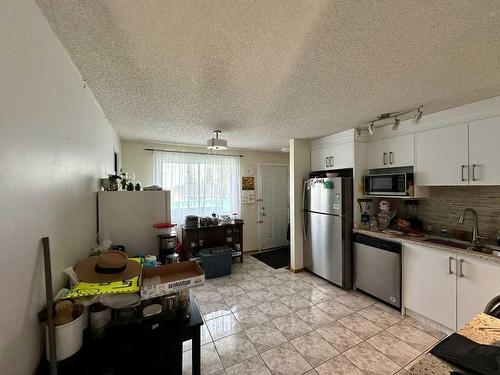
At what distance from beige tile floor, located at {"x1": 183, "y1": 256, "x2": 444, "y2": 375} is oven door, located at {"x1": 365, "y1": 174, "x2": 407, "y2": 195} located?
Result: 143 cm

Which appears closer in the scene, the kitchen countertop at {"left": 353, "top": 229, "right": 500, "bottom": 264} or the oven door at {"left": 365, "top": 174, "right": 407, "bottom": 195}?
the kitchen countertop at {"left": 353, "top": 229, "right": 500, "bottom": 264}

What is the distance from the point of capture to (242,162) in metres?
4.72

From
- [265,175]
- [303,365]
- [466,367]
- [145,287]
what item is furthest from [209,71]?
[265,175]

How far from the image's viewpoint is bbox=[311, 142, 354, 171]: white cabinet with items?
10.1 feet

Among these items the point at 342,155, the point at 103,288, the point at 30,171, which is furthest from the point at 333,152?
the point at 30,171

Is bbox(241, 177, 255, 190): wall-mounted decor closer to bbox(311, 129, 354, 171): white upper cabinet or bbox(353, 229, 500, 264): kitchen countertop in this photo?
bbox(311, 129, 354, 171): white upper cabinet

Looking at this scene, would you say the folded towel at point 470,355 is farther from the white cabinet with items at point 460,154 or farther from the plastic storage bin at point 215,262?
the plastic storage bin at point 215,262

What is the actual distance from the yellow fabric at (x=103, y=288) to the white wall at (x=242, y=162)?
301 centimetres

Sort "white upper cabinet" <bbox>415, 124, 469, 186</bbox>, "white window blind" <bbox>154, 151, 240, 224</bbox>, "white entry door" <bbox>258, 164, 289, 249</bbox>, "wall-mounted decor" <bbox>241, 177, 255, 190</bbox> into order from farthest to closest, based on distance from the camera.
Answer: "white entry door" <bbox>258, 164, 289, 249</bbox>, "wall-mounted decor" <bbox>241, 177, 255, 190</bbox>, "white window blind" <bbox>154, 151, 240, 224</bbox>, "white upper cabinet" <bbox>415, 124, 469, 186</bbox>

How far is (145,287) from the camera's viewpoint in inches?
42.1

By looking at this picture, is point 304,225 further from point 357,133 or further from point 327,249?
point 357,133

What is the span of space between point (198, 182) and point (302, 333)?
303 cm

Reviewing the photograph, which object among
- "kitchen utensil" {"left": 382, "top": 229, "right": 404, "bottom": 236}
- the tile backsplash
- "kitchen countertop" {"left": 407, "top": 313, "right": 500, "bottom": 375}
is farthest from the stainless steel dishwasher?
"kitchen countertop" {"left": 407, "top": 313, "right": 500, "bottom": 375}

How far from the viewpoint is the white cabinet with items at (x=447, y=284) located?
188 cm
